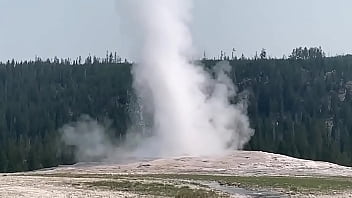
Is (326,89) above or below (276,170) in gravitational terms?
above

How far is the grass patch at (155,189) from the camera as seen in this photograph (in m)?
39.5

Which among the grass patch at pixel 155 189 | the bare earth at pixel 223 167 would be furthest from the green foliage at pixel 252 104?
the grass patch at pixel 155 189

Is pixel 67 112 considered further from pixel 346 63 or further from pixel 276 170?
pixel 276 170

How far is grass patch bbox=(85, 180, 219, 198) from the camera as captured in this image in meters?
39.5

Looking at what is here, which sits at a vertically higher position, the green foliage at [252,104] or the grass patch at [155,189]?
the green foliage at [252,104]

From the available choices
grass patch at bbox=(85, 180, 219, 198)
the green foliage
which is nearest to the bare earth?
grass patch at bbox=(85, 180, 219, 198)

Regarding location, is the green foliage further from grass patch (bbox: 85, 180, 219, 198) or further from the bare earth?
grass patch (bbox: 85, 180, 219, 198)

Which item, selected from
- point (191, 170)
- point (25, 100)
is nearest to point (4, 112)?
point (25, 100)

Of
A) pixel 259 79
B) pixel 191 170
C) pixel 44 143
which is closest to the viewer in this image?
pixel 191 170

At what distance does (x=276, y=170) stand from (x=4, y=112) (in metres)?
105

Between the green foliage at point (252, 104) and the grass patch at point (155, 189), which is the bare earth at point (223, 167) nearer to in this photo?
the grass patch at point (155, 189)

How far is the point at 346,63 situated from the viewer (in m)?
192

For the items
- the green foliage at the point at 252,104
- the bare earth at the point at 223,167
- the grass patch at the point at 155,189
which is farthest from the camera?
Result: the green foliage at the point at 252,104

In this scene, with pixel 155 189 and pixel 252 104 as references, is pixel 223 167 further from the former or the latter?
pixel 252 104
